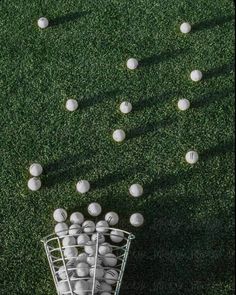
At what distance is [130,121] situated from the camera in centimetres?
254

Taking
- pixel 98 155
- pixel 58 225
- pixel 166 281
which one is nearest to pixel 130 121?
pixel 98 155

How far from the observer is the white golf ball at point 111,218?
2330 mm

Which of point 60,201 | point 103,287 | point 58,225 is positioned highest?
point 60,201

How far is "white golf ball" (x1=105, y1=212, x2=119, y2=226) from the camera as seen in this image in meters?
2.33

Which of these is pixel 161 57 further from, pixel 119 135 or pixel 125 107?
pixel 119 135

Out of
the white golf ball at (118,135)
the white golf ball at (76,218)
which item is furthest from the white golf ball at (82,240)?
the white golf ball at (118,135)

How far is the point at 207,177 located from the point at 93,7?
4.00 ft

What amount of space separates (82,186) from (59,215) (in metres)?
0.19

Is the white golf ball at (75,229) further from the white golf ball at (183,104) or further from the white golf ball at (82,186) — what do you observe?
the white golf ball at (183,104)

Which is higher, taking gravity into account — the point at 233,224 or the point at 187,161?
the point at 187,161

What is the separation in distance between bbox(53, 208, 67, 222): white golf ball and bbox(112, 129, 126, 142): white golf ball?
1.60 feet

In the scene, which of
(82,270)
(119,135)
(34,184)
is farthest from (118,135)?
(82,270)

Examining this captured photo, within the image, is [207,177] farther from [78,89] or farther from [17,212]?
[17,212]

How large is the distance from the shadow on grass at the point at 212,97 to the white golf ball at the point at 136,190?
1.85 ft
